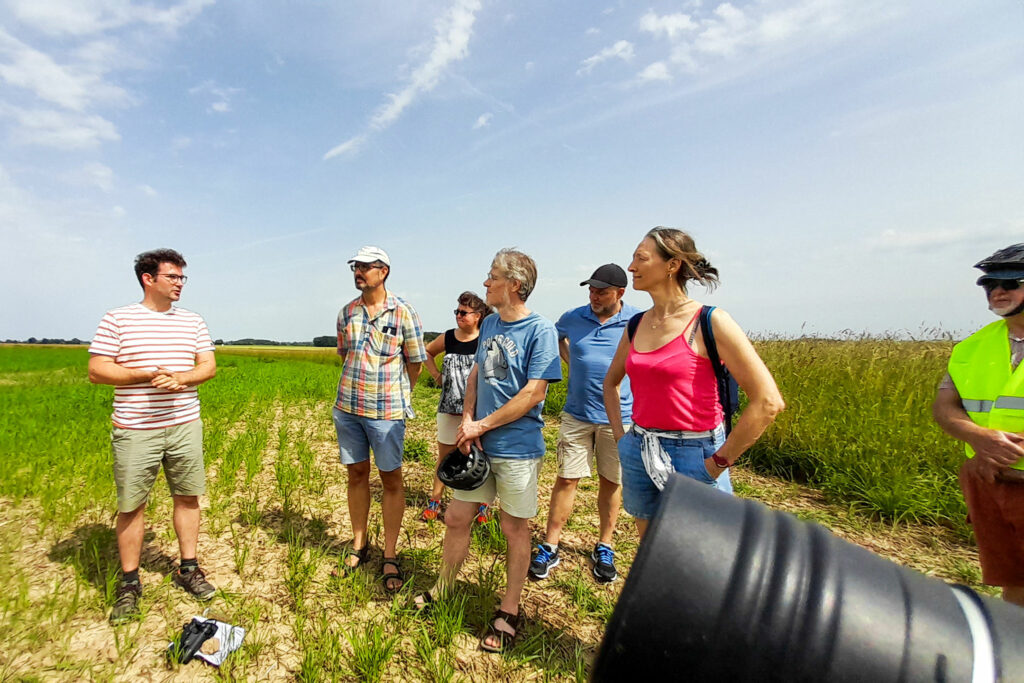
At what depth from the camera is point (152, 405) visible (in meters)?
3.09

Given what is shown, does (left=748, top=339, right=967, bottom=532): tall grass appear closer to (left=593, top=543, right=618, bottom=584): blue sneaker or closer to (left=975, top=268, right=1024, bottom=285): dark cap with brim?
(left=593, top=543, right=618, bottom=584): blue sneaker

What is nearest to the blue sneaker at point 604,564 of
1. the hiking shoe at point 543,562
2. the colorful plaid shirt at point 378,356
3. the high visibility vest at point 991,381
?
the hiking shoe at point 543,562

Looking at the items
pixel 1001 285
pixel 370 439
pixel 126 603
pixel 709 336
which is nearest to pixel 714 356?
pixel 709 336

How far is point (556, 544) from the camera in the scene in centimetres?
374

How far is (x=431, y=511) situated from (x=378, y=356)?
1875mm

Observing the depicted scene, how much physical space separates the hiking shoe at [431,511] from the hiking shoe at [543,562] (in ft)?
4.01

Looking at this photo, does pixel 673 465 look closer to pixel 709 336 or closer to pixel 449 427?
pixel 709 336

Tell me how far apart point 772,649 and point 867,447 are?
5669 mm

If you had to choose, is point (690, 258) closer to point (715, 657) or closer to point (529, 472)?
point (529, 472)

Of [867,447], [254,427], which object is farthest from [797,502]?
[254,427]

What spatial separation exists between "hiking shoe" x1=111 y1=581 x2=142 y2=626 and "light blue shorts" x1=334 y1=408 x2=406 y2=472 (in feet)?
4.49

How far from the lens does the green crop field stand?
2586mm

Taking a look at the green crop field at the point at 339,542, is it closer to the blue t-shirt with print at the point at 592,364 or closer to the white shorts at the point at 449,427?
the white shorts at the point at 449,427

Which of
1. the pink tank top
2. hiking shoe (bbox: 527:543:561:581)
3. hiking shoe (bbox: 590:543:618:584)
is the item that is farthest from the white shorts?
the pink tank top
